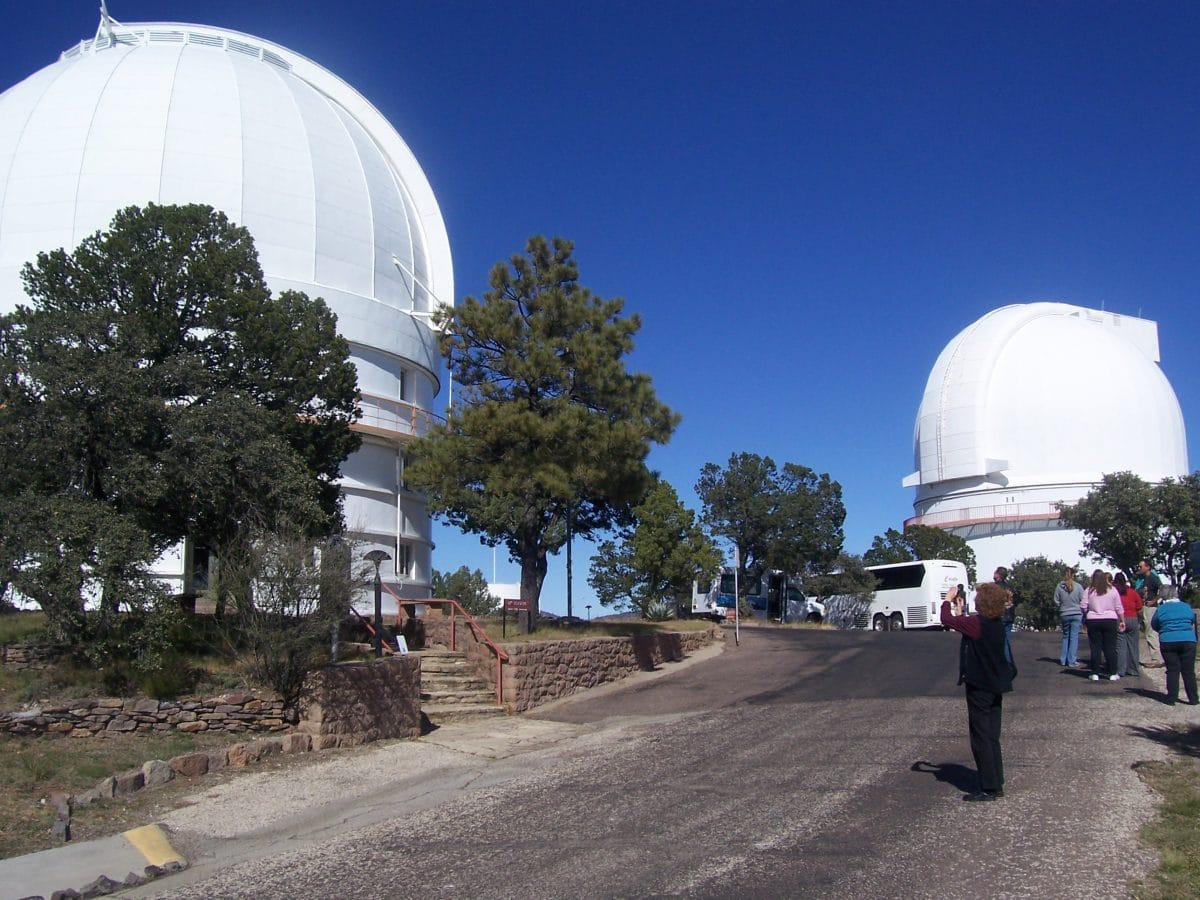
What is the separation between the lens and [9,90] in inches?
1121

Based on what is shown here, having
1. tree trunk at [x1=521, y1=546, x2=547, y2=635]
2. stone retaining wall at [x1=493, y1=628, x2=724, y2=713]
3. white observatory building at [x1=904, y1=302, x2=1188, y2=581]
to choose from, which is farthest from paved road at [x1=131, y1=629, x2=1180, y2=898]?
white observatory building at [x1=904, y1=302, x2=1188, y2=581]

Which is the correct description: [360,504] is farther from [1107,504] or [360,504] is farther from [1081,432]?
[1081,432]

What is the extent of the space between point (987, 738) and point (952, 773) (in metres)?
1.10

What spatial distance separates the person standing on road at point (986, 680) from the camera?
707 cm

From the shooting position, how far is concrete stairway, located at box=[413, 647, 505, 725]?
13.6 meters

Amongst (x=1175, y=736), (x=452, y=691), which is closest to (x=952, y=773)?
(x=1175, y=736)

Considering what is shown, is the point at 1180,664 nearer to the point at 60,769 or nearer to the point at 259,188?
the point at 60,769

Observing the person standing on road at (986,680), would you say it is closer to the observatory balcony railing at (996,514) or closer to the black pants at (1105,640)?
the black pants at (1105,640)

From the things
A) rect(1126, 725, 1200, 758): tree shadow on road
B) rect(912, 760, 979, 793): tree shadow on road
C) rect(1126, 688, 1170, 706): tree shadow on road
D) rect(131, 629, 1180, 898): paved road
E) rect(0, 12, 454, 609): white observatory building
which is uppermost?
rect(0, 12, 454, 609): white observatory building

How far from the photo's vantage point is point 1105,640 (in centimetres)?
1372

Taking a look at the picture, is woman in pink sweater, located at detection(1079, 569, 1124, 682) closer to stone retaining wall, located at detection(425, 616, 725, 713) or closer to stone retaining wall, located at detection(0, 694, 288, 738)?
stone retaining wall, located at detection(425, 616, 725, 713)

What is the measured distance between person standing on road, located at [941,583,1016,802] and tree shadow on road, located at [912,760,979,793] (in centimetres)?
40

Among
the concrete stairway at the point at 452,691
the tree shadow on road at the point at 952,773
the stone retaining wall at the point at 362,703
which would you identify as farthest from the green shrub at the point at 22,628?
the tree shadow on road at the point at 952,773

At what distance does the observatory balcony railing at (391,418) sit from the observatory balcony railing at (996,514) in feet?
139
